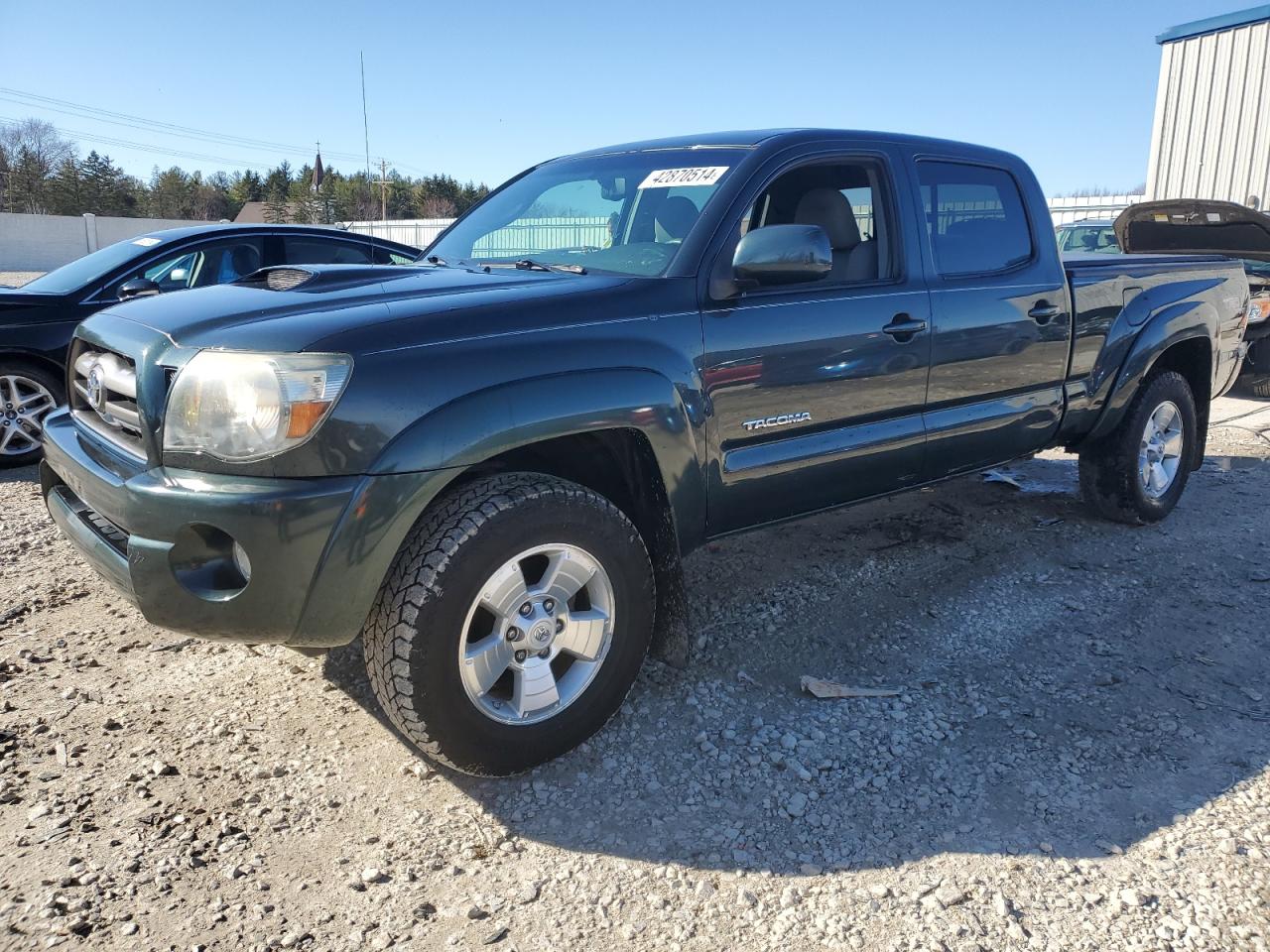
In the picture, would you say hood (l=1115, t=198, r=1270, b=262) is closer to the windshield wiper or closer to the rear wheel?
the windshield wiper

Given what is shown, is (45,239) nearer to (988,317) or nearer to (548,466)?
(548,466)

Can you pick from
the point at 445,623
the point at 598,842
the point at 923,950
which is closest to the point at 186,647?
the point at 445,623

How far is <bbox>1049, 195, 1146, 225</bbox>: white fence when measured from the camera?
61.8 feet

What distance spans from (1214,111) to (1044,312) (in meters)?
17.2

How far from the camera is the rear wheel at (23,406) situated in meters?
5.88

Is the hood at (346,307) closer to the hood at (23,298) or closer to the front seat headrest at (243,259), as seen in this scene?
the front seat headrest at (243,259)

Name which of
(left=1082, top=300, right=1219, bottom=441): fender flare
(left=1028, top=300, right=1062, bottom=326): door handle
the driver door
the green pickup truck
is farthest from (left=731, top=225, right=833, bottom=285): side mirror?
(left=1082, top=300, right=1219, bottom=441): fender flare

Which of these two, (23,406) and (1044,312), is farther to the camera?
(23,406)

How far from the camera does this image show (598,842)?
2465 millimetres

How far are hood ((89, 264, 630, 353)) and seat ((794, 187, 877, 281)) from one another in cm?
113

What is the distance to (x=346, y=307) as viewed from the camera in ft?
8.26

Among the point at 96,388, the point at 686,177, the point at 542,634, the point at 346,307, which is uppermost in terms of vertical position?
the point at 686,177

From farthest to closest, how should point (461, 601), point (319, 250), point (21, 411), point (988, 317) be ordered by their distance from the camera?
point (319, 250) → point (21, 411) → point (988, 317) → point (461, 601)

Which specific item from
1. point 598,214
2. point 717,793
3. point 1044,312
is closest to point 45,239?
point 598,214
